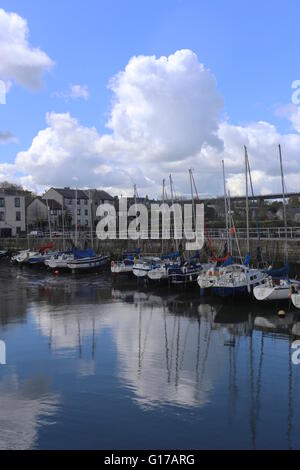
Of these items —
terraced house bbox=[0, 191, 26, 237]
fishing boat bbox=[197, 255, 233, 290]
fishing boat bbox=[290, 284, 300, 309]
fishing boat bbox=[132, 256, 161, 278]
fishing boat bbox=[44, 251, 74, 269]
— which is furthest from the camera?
terraced house bbox=[0, 191, 26, 237]

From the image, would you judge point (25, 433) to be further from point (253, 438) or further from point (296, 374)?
point (296, 374)

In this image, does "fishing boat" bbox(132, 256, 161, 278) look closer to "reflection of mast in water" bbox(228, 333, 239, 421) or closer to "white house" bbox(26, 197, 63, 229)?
"reflection of mast in water" bbox(228, 333, 239, 421)

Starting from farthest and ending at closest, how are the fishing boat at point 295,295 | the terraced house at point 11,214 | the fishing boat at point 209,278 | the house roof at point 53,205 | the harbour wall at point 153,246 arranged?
1. the house roof at point 53,205
2. the terraced house at point 11,214
3. the harbour wall at point 153,246
4. the fishing boat at point 209,278
5. the fishing boat at point 295,295

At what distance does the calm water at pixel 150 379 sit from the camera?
11.1 meters

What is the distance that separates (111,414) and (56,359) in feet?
19.1

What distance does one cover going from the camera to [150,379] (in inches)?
584

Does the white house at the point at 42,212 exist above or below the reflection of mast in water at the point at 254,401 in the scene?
above

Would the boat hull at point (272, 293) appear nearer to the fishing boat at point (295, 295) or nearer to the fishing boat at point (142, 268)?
the fishing boat at point (295, 295)

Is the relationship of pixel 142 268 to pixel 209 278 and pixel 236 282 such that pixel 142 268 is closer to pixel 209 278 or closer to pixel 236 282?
pixel 209 278

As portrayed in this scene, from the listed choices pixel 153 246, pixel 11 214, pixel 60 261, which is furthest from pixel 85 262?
pixel 11 214

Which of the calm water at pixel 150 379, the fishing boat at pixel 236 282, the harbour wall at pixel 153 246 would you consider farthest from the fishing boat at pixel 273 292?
the harbour wall at pixel 153 246

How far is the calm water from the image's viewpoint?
11.1 m

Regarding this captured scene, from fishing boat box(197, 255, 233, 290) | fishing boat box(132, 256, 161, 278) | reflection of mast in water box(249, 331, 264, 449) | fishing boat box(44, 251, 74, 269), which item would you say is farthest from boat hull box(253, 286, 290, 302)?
fishing boat box(44, 251, 74, 269)
